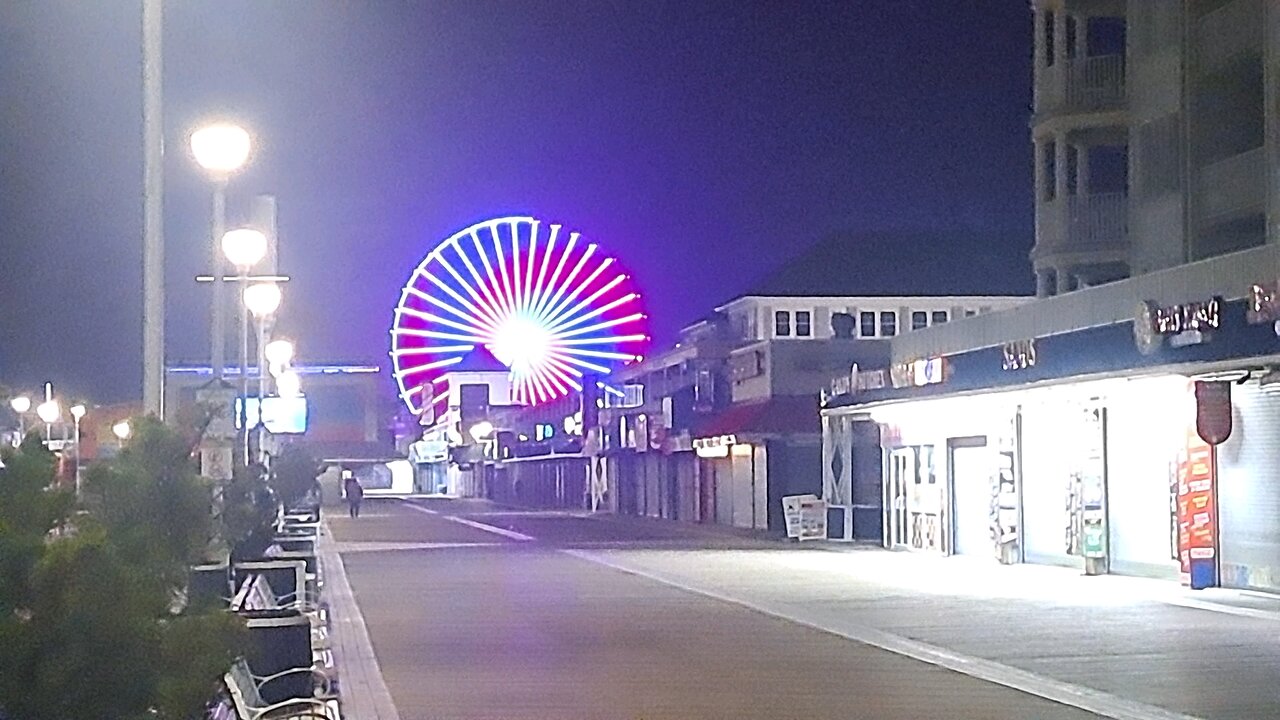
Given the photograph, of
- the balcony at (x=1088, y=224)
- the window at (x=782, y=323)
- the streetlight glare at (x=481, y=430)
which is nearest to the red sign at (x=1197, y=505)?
the balcony at (x=1088, y=224)

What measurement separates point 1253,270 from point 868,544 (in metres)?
21.2

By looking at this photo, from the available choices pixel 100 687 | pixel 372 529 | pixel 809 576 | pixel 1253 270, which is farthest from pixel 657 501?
pixel 100 687

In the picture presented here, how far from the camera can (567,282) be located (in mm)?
69750

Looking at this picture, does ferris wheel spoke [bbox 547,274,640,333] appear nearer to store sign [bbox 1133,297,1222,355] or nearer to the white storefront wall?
the white storefront wall

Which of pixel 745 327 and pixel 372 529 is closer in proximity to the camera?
pixel 372 529

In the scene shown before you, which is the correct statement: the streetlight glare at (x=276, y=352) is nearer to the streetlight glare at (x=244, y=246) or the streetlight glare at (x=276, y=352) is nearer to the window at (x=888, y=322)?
the streetlight glare at (x=244, y=246)

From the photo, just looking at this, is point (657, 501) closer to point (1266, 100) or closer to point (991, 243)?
point (991, 243)

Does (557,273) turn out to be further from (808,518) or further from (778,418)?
(808,518)

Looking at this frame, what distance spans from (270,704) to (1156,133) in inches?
1211

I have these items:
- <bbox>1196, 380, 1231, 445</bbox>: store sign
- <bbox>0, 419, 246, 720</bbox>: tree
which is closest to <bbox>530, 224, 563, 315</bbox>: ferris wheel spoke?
<bbox>1196, 380, 1231, 445</bbox>: store sign

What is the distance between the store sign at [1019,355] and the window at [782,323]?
148 feet

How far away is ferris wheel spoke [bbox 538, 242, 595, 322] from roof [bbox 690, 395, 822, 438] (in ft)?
43.0

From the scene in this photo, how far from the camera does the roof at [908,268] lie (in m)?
80.0

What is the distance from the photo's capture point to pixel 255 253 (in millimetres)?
26328
